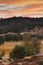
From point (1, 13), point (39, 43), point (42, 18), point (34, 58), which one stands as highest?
point (1, 13)

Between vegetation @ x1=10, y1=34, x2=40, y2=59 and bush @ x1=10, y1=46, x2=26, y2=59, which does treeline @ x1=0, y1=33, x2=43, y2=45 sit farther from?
bush @ x1=10, y1=46, x2=26, y2=59

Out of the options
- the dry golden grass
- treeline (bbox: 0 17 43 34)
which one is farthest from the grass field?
treeline (bbox: 0 17 43 34)

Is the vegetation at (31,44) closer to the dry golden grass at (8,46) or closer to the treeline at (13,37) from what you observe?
the treeline at (13,37)

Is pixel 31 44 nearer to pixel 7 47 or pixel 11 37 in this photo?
pixel 11 37

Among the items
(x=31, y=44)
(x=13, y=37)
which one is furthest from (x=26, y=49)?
(x=13, y=37)

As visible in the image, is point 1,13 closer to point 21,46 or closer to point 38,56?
point 21,46

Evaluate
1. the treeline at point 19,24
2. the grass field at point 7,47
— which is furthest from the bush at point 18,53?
the treeline at point 19,24

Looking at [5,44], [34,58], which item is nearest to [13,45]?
[5,44]
